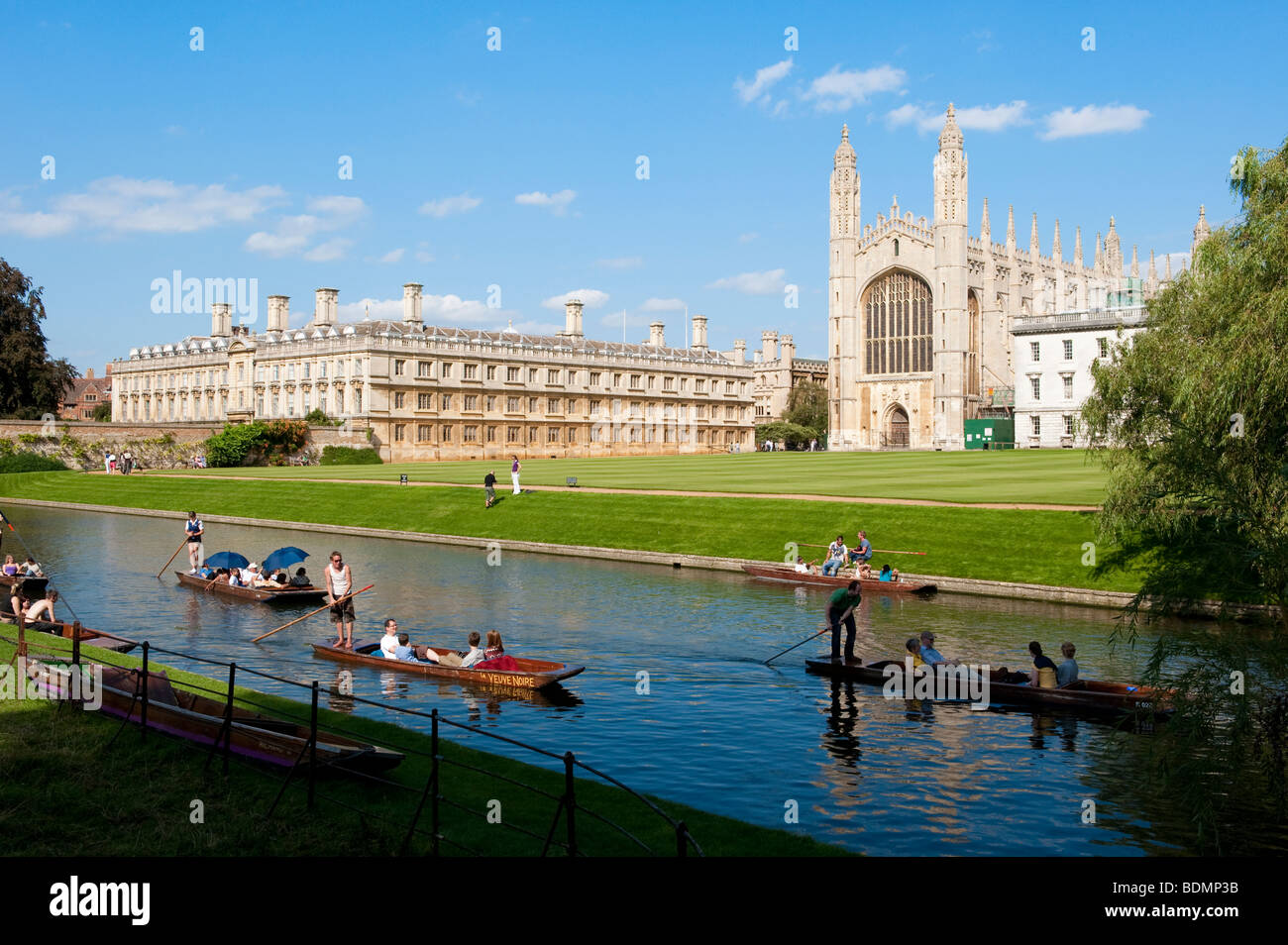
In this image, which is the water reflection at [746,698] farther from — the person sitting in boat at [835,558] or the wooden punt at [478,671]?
the person sitting in boat at [835,558]

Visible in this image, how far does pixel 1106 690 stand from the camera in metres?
17.1

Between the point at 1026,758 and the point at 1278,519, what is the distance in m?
6.12

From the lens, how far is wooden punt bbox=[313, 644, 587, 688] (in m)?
17.9

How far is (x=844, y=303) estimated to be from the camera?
107750mm

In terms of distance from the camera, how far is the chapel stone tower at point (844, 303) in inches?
4225

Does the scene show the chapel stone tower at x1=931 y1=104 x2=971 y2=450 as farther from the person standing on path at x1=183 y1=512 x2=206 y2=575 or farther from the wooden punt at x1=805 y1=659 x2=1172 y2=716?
the wooden punt at x1=805 y1=659 x2=1172 y2=716

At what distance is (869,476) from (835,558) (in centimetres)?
2215

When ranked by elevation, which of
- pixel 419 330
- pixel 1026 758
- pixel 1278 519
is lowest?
pixel 1026 758

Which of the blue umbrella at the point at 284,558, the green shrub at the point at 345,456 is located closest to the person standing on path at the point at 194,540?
the blue umbrella at the point at 284,558

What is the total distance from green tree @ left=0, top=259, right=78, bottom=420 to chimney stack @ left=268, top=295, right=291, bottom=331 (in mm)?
25185

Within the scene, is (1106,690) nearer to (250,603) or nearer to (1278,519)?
(1278,519)

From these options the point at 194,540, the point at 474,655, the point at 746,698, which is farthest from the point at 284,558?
the point at 746,698

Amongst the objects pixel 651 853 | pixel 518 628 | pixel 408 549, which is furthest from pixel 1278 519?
pixel 408 549

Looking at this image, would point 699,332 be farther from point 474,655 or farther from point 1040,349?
point 474,655
